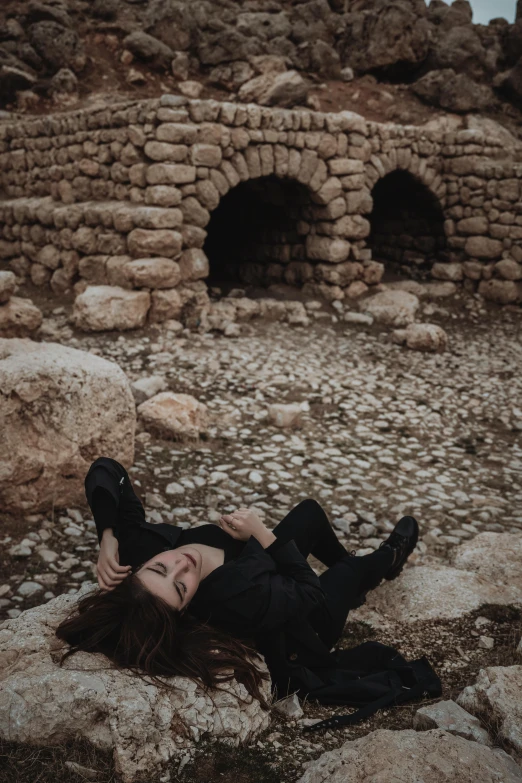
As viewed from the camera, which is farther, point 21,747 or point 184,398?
point 184,398

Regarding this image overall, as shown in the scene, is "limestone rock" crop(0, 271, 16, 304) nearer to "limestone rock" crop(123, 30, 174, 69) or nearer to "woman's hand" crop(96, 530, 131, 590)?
"woman's hand" crop(96, 530, 131, 590)

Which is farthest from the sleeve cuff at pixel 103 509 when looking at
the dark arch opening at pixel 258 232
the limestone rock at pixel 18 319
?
the dark arch opening at pixel 258 232

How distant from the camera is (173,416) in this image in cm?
552

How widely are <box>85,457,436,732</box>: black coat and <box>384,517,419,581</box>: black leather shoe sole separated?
2.70 ft

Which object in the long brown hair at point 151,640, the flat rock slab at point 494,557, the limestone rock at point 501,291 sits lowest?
the flat rock slab at point 494,557

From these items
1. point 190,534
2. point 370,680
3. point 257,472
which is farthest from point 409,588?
point 257,472

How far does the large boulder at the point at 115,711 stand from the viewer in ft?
6.57

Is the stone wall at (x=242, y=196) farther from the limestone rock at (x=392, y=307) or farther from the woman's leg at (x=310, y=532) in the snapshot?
the woman's leg at (x=310, y=532)

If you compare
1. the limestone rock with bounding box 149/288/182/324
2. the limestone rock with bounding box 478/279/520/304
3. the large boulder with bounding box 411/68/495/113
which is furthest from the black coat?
the large boulder with bounding box 411/68/495/113

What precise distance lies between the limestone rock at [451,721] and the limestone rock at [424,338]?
651 cm

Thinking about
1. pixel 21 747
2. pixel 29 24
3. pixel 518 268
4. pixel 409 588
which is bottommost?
pixel 409 588

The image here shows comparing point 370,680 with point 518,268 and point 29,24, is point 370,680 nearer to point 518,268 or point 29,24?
point 518,268

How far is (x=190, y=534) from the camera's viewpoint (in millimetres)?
3111

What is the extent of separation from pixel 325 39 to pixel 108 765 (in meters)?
15.1
